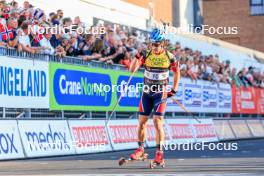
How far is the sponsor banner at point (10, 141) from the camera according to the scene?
18.0m

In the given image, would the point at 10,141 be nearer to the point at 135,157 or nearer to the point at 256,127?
the point at 135,157

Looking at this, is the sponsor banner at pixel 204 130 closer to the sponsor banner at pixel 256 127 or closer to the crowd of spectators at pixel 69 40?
the crowd of spectators at pixel 69 40

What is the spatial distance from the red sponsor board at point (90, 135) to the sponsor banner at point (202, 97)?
18.8ft

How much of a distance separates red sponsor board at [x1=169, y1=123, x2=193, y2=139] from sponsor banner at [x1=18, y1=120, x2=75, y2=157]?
7.09m

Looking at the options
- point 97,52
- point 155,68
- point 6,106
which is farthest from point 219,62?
point 155,68

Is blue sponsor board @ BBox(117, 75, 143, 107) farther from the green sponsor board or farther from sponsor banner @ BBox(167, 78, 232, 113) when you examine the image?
sponsor banner @ BBox(167, 78, 232, 113)

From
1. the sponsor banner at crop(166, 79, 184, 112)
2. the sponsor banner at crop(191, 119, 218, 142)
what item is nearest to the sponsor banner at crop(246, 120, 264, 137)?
the sponsor banner at crop(191, 119, 218, 142)

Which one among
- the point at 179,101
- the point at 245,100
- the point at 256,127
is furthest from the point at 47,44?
the point at 256,127

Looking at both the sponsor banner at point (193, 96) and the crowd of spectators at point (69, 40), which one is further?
the sponsor banner at point (193, 96)

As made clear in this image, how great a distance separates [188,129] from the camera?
2925 centimetres

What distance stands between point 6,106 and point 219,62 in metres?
18.1

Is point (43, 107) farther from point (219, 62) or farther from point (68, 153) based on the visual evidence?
point (219, 62)
